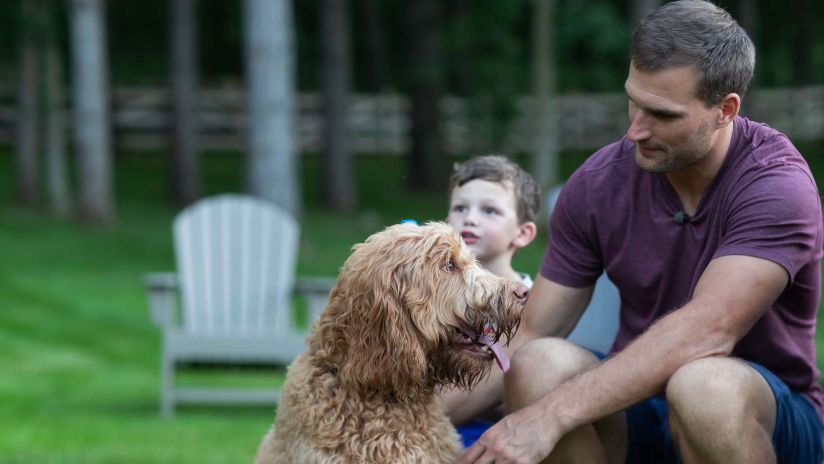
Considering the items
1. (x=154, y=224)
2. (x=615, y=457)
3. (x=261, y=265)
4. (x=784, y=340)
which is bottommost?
(x=154, y=224)

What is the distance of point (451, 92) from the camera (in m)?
31.8

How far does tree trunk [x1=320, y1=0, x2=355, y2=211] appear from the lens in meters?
21.3

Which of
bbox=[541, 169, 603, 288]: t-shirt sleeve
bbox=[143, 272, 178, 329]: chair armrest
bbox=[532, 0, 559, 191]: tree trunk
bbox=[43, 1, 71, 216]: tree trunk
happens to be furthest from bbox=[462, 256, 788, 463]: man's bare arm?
bbox=[43, 1, 71, 216]: tree trunk

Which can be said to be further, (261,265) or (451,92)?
(451,92)

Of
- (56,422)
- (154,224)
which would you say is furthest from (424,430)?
(154,224)

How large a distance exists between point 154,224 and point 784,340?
56.5 feet

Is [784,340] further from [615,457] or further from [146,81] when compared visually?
[146,81]

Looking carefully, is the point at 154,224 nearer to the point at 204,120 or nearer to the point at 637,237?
the point at 204,120

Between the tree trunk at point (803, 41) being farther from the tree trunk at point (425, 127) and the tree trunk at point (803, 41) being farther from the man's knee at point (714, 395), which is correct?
the man's knee at point (714, 395)

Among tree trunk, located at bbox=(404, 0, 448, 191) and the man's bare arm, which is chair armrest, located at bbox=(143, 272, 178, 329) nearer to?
the man's bare arm

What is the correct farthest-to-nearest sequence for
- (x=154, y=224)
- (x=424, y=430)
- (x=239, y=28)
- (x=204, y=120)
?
(x=204, y=120) < (x=239, y=28) < (x=154, y=224) < (x=424, y=430)

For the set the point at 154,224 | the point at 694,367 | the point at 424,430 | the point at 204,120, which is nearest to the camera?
the point at 694,367

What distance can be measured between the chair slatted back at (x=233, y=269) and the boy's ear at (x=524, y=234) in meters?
4.94

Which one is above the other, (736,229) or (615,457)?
(736,229)
